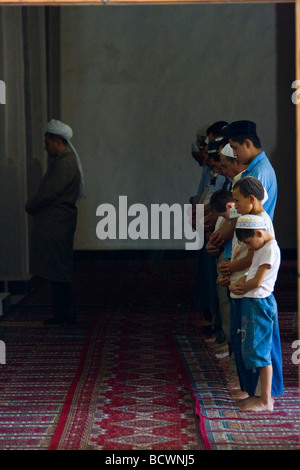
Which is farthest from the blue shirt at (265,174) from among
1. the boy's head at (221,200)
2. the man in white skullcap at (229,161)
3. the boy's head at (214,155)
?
the boy's head at (214,155)

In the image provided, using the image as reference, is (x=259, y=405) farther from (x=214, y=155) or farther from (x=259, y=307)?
(x=214, y=155)

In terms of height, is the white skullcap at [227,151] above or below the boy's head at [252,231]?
above

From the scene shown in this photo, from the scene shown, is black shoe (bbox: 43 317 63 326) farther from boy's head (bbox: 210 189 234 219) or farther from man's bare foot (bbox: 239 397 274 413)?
man's bare foot (bbox: 239 397 274 413)

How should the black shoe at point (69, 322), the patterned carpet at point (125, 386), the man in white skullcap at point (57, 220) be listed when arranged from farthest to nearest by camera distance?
1. the black shoe at point (69, 322)
2. the man in white skullcap at point (57, 220)
3. the patterned carpet at point (125, 386)

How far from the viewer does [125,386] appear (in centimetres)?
496

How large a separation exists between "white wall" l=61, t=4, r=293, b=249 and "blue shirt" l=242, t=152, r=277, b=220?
7.26 meters

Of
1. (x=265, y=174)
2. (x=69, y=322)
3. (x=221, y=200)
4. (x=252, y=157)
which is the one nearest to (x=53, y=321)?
(x=69, y=322)

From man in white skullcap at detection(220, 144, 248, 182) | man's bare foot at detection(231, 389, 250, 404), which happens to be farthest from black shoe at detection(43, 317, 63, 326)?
man's bare foot at detection(231, 389, 250, 404)

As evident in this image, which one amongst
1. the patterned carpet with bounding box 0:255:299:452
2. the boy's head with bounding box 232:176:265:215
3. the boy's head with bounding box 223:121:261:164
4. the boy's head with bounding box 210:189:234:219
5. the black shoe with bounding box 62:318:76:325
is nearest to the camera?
the patterned carpet with bounding box 0:255:299:452

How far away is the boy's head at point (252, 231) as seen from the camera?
164 inches

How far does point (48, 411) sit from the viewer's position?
4.45 meters

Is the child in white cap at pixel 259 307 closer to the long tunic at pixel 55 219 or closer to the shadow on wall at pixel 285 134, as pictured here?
the long tunic at pixel 55 219

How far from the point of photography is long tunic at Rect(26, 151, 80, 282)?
7.18 metres

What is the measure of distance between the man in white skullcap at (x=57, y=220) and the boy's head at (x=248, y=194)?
313 centimetres
